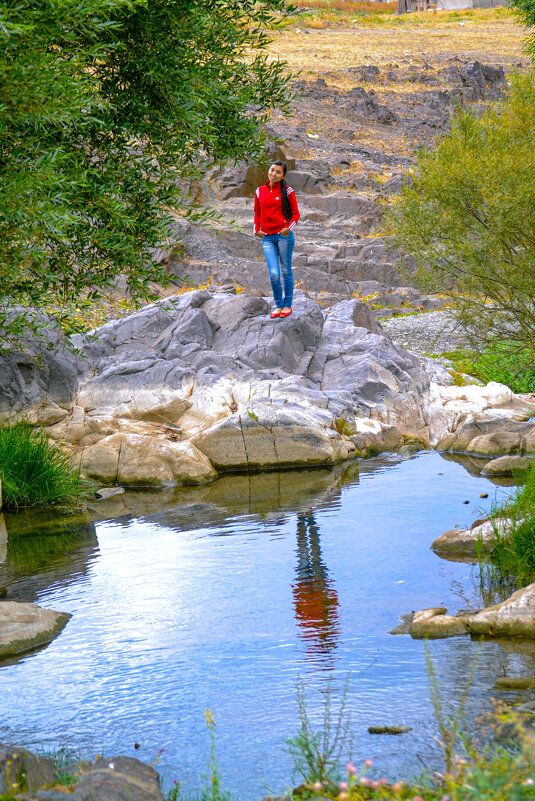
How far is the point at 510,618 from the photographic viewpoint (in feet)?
23.7

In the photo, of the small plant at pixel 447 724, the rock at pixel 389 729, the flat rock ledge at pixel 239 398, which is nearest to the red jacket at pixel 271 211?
the flat rock ledge at pixel 239 398

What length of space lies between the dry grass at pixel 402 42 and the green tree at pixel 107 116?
44.8 meters

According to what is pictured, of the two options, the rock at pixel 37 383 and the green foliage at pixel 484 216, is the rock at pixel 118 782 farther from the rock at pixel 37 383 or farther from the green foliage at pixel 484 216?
the rock at pixel 37 383

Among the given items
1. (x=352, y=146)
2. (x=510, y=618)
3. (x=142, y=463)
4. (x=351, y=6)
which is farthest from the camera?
(x=351, y=6)

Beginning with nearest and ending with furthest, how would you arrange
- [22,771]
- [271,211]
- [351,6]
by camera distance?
1. [22,771]
2. [271,211]
3. [351,6]

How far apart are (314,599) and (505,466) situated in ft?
22.6

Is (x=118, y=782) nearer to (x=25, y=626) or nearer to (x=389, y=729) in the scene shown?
(x=389, y=729)

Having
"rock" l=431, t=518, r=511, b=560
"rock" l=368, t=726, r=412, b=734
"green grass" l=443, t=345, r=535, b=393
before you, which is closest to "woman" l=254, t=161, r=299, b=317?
"green grass" l=443, t=345, r=535, b=393

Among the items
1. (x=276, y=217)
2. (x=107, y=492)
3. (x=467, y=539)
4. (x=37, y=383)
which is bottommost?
(x=107, y=492)

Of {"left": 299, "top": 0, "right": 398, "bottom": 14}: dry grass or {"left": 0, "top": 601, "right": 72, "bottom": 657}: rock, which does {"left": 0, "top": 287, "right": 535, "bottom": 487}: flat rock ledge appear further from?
{"left": 299, "top": 0, "right": 398, "bottom": 14}: dry grass

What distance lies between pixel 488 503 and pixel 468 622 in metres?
4.95

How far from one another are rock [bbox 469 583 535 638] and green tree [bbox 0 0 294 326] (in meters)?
4.96

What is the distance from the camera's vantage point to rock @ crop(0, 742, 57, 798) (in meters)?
4.54

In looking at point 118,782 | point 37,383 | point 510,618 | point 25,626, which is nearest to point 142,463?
point 37,383
